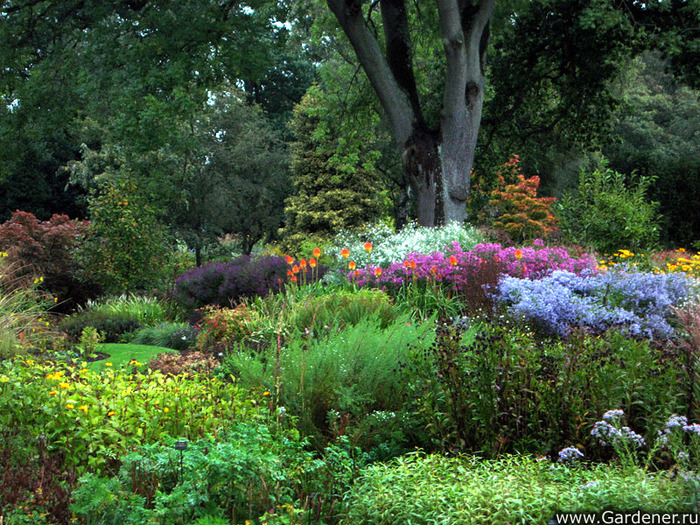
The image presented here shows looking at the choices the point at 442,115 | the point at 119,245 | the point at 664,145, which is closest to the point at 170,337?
the point at 119,245

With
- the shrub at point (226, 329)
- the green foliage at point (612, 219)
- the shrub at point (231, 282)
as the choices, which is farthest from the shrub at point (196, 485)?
the green foliage at point (612, 219)

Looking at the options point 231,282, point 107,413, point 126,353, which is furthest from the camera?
point 231,282

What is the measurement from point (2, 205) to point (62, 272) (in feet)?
46.5

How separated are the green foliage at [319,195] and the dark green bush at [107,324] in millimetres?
10184

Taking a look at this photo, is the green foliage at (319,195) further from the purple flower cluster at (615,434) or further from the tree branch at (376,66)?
the purple flower cluster at (615,434)

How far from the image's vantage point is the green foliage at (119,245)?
12750mm

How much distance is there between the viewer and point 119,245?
12.9 metres

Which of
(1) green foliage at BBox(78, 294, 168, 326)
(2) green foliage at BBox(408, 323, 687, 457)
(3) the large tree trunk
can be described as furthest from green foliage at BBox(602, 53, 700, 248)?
(2) green foliage at BBox(408, 323, 687, 457)

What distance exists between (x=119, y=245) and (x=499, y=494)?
457 inches

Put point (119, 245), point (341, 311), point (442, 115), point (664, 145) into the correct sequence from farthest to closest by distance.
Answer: point (664, 145) → point (119, 245) → point (442, 115) → point (341, 311)

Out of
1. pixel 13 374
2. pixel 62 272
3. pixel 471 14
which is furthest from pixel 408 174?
pixel 13 374

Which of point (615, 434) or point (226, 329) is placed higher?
point (615, 434)

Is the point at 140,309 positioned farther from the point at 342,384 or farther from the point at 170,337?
the point at 342,384

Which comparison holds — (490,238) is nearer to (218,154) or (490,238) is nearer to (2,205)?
(218,154)
